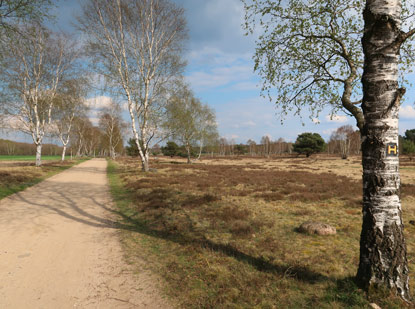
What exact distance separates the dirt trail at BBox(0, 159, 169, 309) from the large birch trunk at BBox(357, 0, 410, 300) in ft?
10.7

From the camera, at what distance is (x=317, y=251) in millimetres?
5020

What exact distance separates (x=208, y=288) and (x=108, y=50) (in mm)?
22987

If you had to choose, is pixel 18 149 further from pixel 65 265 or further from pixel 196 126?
pixel 65 265

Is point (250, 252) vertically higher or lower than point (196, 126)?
lower

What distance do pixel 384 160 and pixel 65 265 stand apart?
595cm

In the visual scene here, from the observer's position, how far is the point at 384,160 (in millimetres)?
3143

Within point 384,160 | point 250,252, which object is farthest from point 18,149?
point 384,160

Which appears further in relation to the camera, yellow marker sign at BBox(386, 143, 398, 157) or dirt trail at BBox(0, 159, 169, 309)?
dirt trail at BBox(0, 159, 169, 309)

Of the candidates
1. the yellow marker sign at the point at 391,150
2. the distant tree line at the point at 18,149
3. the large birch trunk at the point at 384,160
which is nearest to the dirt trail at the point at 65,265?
the large birch trunk at the point at 384,160

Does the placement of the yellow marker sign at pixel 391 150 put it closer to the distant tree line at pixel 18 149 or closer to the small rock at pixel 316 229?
the small rock at pixel 316 229

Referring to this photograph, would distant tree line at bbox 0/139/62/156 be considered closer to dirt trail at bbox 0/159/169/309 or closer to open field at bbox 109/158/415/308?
dirt trail at bbox 0/159/169/309

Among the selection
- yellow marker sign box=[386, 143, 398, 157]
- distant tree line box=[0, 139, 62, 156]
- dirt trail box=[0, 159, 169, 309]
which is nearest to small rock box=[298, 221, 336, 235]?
yellow marker sign box=[386, 143, 398, 157]

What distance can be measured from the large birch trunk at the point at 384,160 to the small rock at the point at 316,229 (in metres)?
2.96

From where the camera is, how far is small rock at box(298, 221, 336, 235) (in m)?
6.10
